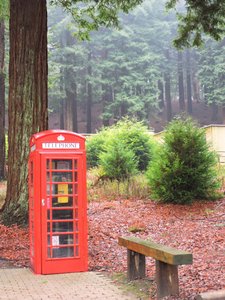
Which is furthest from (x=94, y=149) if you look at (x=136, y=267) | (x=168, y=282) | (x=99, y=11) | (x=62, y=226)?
(x=168, y=282)

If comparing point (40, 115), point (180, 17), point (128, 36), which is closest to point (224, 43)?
point (128, 36)

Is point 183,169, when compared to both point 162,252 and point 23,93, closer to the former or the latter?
point 23,93

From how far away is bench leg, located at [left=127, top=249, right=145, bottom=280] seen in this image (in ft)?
20.8

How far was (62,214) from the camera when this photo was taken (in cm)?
695

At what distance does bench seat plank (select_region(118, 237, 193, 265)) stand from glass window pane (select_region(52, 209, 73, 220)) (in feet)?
3.43

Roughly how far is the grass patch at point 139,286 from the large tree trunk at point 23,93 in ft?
11.8

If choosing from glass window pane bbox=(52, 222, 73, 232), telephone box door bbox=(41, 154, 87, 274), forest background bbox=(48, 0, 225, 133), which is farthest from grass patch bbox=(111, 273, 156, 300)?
forest background bbox=(48, 0, 225, 133)

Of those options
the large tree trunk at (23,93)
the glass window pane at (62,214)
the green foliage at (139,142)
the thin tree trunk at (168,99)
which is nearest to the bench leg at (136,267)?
the glass window pane at (62,214)

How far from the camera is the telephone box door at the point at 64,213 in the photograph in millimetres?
6863

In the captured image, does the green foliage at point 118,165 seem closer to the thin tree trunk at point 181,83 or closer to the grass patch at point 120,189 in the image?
the grass patch at point 120,189

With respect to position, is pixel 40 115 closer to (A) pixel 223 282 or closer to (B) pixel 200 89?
(A) pixel 223 282

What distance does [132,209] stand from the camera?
1244cm

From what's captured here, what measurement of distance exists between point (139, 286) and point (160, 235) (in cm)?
370

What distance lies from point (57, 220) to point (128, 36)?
171 ft
